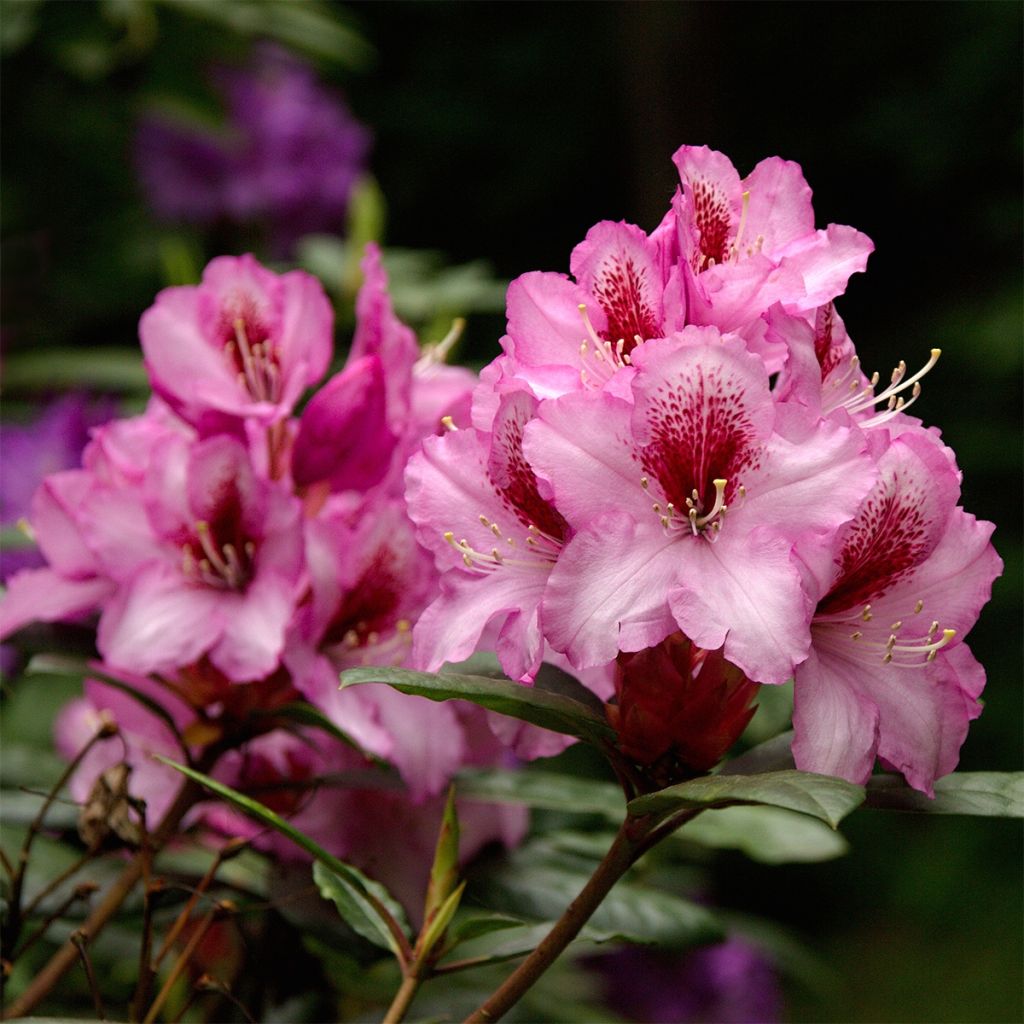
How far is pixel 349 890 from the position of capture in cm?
63

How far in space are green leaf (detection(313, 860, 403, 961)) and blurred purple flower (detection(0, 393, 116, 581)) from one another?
0.77m

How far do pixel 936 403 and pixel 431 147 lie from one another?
171 cm

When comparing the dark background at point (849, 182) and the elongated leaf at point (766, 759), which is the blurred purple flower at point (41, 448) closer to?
the elongated leaf at point (766, 759)

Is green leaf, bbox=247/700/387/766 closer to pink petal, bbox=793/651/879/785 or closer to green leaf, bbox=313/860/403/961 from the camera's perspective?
green leaf, bbox=313/860/403/961

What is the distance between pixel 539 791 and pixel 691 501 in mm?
250

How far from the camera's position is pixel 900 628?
1.92 feet

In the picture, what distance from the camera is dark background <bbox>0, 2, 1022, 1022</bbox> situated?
366 cm

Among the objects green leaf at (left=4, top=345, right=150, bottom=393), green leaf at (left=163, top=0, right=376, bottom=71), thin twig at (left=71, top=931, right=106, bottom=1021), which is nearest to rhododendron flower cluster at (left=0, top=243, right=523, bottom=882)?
thin twig at (left=71, top=931, right=106, bottom=1021)

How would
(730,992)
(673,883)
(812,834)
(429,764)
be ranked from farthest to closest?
(730,992) → (673,883) → (812,834) → (429,764)

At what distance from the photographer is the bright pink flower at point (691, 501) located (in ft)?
1.73

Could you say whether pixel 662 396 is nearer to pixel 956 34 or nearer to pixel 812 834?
pixel 812 834

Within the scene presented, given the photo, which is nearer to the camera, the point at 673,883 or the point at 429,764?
the point at 429,764

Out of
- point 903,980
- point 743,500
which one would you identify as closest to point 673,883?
point 743,500

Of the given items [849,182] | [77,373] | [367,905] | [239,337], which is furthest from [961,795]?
[849,182]
